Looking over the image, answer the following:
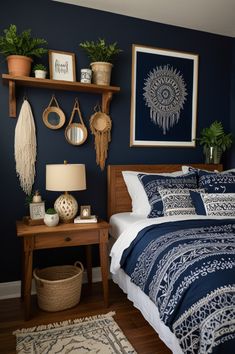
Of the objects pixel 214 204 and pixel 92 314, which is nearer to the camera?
pixel 92 314

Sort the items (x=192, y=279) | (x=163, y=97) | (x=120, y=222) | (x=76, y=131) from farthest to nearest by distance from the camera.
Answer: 1. (x=163, y=97)
2. (x=76, y=131)
3. (x=120, y=222)
4. (x=192, y=279)

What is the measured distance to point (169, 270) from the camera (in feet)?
5.26

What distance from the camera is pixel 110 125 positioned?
9.46 feet

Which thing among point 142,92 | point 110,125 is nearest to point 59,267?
point 110,125

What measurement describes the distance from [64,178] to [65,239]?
19.4 inches

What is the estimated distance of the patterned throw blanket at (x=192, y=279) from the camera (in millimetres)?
1220

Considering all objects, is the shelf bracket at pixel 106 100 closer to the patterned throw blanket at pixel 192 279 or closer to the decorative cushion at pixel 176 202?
the decorative cushion at pixel 176 202

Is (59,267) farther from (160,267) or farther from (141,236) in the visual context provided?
(160,267)

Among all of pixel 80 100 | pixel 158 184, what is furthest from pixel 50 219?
pixel 80 100

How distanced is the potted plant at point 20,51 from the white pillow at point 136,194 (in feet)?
4.24

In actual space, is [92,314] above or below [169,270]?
below

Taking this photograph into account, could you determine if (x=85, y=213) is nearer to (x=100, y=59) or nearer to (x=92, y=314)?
(x=92, y=314)

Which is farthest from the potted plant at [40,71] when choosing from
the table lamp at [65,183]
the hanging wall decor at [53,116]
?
the table lamp at [65,183]

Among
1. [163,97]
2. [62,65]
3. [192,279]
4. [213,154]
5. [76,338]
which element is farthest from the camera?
[213,154]
